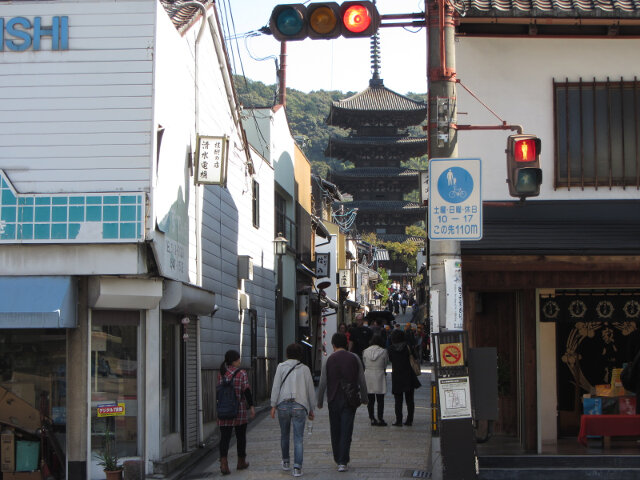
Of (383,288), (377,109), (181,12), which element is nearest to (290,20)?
(181,12)

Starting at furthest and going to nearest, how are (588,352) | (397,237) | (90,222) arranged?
(397,237) < (588,352) < (90,222)

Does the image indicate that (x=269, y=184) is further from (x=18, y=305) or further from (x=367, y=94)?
(x=367, y=94)

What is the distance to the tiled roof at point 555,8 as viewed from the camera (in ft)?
39.0

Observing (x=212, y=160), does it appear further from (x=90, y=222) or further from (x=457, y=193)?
(x=457, y=193)

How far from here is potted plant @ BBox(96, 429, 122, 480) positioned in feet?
34.2

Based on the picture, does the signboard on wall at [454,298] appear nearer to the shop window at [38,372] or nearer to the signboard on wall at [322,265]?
the shop window at [38,372]

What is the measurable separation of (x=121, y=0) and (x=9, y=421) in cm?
573

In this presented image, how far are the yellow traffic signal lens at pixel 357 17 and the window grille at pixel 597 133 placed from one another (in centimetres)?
501

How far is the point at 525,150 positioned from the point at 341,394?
452cm

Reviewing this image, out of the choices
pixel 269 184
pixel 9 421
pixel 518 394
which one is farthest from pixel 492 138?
pixel 269 184

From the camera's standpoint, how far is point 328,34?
8422mm

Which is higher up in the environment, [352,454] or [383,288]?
[383,288]

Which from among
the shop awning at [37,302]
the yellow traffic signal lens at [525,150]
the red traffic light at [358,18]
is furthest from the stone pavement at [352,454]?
the red traffic light at [358,18]

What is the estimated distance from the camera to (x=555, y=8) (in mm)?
11945
